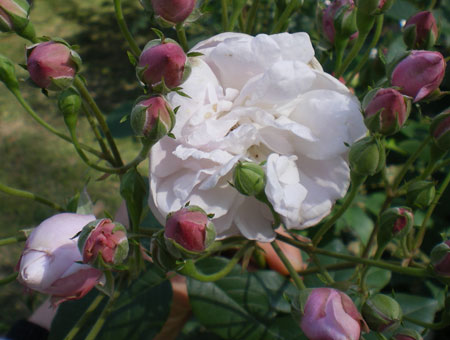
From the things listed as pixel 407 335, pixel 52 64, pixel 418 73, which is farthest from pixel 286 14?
pixel 407 335

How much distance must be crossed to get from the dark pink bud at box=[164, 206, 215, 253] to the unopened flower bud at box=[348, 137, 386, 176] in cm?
17

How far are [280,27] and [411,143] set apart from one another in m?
0.45

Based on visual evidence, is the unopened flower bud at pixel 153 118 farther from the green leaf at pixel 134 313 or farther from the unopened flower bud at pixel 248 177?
the green leaf at pixel 134 313

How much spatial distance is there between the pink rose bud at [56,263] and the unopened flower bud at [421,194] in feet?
1.38

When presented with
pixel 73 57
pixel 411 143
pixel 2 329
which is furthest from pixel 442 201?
pixel 2 329

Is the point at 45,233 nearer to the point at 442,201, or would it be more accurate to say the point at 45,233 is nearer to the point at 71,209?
the point at 71,209

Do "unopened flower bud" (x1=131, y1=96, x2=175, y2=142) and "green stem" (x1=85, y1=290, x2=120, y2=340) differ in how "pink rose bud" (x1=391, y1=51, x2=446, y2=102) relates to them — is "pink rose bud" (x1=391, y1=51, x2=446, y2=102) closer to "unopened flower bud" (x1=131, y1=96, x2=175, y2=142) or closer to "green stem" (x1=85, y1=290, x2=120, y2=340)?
"unopened flower bud" (x1=131, y1=96, x2=175, y2=142)

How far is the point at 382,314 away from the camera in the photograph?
21.0 inches

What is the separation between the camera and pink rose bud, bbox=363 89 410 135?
0.50 meters

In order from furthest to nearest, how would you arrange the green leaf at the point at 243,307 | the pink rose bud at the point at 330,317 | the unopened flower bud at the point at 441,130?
the green leaf at the point at 243,307 → the unopened flower bud at the point at 441,130 → the pink rose bud at the point at 330,317

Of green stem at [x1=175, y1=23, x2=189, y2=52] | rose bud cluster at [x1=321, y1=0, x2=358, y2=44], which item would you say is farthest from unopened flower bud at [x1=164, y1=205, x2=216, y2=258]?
rose bud cluster at [x1=321, y1=0, x2=358, y2=44]

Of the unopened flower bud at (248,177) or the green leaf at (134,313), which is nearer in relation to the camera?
the unopened flower bud at (248,177)

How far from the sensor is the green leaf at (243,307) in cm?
69

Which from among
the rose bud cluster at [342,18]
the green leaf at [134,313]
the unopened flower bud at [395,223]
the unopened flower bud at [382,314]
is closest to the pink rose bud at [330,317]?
the unopened flower bud at [382,314]
